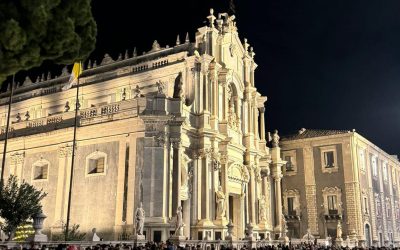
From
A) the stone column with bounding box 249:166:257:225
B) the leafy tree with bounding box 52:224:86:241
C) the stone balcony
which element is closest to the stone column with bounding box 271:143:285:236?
the stone column with bounding box 249:166:257:225

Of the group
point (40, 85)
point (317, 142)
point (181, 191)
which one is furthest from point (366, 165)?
point (40, 85)

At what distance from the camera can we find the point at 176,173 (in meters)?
32.9

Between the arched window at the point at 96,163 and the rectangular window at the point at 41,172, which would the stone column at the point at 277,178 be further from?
the rectangular window at the point at 41,172

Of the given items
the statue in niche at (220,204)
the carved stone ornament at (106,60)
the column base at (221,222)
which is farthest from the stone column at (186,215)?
the carved stone ornament at (106,60)

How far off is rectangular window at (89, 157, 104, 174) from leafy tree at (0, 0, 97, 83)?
856 inches

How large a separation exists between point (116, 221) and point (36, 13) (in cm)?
2257

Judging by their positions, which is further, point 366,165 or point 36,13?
point 366,165

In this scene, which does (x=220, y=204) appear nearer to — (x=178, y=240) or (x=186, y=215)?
(x=186, y=215)

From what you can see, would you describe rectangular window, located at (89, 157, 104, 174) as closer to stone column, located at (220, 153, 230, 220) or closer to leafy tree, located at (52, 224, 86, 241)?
leafy tree, located at (52, 224, 86, 241)

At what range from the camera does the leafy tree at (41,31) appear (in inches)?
467

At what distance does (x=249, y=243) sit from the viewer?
31719 mm

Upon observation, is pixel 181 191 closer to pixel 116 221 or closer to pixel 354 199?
pixel 116 221

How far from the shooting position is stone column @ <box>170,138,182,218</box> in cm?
3241

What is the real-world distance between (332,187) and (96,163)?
87.3 feet
